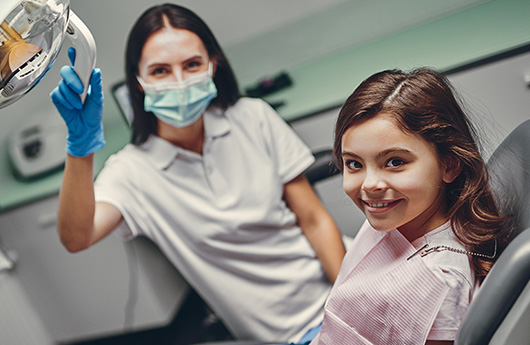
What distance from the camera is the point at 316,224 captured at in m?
1.26

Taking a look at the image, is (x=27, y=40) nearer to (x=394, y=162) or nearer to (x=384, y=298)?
(x=394, y=162)

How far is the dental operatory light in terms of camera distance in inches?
27.9

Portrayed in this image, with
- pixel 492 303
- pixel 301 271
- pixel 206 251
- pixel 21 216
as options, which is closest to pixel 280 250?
pixel 301 271

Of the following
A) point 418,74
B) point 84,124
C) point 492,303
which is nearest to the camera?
point 492,303

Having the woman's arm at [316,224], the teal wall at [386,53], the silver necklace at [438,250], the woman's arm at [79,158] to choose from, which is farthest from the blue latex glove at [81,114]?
the silver necklace at [438,250]

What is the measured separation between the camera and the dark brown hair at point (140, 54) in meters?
1.17

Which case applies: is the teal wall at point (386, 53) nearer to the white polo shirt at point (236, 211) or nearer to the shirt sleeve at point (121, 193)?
the white polo shirt at point (236, 211)

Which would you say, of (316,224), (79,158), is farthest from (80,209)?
(316,224)

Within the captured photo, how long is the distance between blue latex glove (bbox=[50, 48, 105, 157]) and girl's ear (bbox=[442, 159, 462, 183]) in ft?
2.46

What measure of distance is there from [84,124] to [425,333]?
85 cm

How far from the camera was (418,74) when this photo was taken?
2.42 ft

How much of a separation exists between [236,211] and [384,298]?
609 millimetres

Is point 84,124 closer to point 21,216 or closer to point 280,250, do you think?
point 280,250

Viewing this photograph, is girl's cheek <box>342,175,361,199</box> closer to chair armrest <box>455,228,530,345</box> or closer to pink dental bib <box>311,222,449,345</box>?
pink dental bib <box>311,222,449,345</box>
